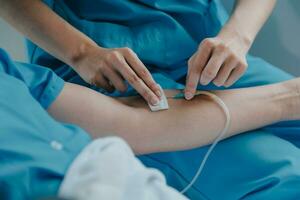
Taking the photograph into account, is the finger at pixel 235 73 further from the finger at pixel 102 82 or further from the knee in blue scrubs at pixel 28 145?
the knee in blue scrubs at pixel 28 145

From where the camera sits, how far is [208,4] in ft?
3.77

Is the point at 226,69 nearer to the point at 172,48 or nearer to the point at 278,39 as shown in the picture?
the point at 172,48

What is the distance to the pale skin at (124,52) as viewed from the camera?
891 millimetres

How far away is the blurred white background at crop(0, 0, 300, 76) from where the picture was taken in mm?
1472

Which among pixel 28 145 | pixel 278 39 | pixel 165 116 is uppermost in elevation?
pixel 28 145

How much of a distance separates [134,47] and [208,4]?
0.74 feet

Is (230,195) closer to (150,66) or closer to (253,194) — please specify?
(253,194)

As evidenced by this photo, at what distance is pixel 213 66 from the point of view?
0.89m

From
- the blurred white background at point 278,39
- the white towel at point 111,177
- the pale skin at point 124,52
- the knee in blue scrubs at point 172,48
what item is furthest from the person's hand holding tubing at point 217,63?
the blurred white background at point 278,39

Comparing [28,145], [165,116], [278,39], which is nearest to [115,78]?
[165,116]

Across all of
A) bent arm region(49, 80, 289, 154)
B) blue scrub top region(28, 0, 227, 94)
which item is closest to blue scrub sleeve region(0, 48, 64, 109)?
bent arm region(49, 80, 289, 154)

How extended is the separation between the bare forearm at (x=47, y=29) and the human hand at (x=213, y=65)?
0.22 meters

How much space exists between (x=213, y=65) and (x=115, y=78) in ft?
0.61

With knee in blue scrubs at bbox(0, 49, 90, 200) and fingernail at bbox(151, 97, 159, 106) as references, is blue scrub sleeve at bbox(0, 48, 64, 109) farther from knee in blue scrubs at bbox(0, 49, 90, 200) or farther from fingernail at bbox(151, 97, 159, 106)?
fingernail at bbox(151, 97, 159, 106)
